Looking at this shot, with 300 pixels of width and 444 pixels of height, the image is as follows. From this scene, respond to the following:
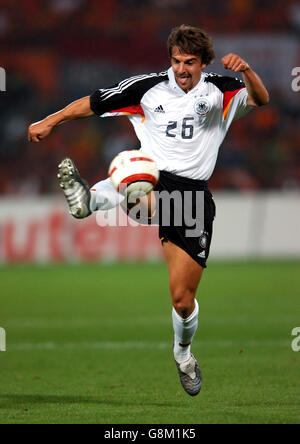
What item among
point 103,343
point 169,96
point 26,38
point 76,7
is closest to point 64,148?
point 26,38

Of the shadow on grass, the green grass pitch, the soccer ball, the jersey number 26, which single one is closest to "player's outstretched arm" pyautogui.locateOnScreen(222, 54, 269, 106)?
the jersey number 26

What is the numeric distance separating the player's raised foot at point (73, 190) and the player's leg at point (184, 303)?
0.76m

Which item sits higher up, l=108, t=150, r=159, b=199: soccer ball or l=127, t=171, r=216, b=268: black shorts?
l=108, t=150, r=159, b=199: soccer ball

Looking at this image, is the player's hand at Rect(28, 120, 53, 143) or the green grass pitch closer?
the green grass pitch

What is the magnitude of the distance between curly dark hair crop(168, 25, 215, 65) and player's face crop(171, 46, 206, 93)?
3 centimetres

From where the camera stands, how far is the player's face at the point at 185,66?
5547mm

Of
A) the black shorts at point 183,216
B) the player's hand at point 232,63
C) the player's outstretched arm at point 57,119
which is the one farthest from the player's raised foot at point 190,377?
the player's hand at point 232,63

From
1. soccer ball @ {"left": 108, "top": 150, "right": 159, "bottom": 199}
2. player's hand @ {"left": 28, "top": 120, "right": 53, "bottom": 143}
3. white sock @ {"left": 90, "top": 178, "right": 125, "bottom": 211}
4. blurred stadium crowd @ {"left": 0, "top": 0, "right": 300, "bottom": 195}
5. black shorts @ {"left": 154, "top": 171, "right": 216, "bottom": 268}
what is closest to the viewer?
soccer ball @ {"left": 108, "top": 150, "right": 159, "bottom": 199}

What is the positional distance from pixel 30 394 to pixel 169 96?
235cm

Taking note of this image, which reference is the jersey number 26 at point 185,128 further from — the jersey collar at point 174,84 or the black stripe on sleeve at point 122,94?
the black stripe on sleeve at point 122,94

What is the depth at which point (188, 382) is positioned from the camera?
564 centimetres

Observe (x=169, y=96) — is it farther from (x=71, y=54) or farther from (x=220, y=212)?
(x=71, y=54)

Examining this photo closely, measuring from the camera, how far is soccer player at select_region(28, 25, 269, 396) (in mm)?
5633

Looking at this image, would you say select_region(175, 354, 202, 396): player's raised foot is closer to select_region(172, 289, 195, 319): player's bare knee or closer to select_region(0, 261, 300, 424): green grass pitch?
select_region(0, 261, 300, 424): green grass pitch
